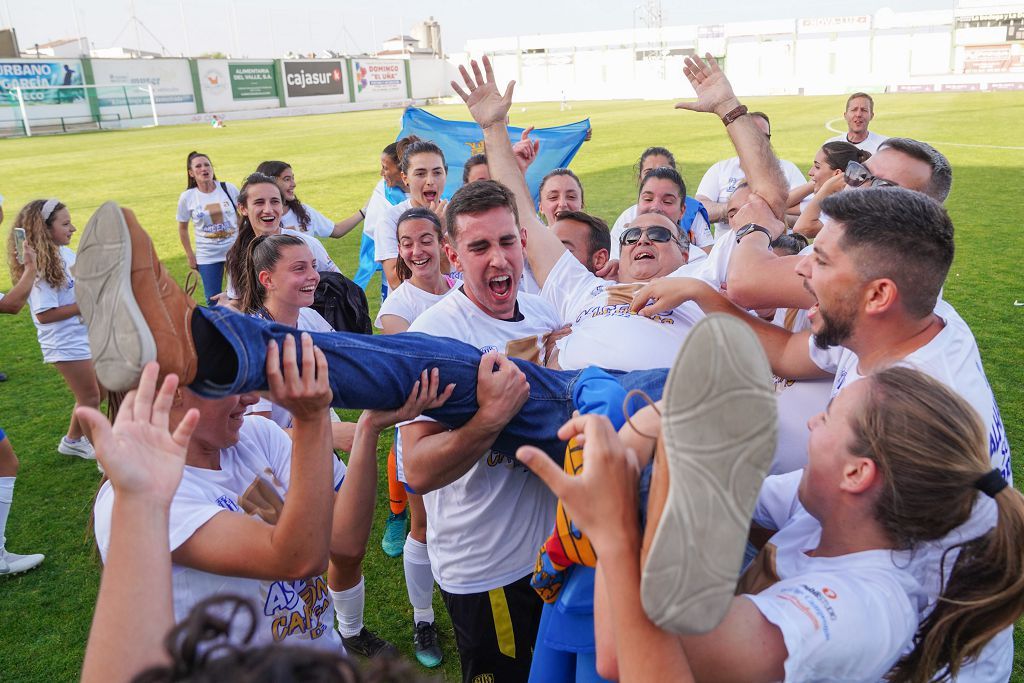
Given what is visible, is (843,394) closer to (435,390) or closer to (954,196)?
(435,390)

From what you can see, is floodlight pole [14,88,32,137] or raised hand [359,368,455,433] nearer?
raised hand [359,368,455,433]

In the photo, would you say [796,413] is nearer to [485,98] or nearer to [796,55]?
[485,98]

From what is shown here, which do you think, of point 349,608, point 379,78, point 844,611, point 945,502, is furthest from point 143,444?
point 379,78

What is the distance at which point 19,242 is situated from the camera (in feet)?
18.8

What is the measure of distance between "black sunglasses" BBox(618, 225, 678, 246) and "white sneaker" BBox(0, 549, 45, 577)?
4147 mm

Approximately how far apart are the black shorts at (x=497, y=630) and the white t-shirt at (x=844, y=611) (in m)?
1.36

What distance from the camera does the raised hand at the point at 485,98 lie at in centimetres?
406

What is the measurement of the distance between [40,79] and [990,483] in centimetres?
4512

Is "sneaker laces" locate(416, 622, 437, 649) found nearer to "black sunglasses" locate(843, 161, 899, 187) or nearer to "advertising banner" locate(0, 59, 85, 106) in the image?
"black sunglasses" locate(843, 161, 899, 187)

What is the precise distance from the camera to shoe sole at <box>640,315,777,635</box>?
1.30 m

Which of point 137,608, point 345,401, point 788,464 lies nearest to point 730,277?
point 788,464

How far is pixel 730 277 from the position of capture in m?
2.92

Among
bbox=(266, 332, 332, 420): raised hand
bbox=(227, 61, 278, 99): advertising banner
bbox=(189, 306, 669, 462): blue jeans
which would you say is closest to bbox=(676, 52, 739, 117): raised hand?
bbox=(189, 306, 669, 462): blue jeans

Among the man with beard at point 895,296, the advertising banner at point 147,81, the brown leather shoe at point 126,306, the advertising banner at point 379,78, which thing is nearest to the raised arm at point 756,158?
the man with beard at point 895,296
